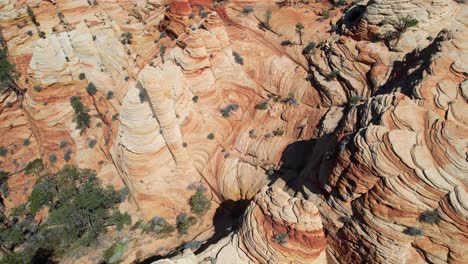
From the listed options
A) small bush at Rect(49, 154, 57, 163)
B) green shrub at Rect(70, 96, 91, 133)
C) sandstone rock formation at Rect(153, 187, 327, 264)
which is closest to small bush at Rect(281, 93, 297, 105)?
sandstone rock formation at Rect(153, 187, 327, 264)

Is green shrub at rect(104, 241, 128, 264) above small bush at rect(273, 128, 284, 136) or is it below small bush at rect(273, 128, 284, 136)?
below

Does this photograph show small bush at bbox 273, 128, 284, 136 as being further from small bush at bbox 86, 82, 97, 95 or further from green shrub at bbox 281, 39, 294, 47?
small bush at bbox 86, 82, 97, 95

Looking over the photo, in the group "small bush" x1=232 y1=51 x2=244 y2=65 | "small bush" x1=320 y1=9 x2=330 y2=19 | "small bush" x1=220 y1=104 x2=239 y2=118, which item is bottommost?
"small bush" x1=220 y1=104 x2=239 y2=118

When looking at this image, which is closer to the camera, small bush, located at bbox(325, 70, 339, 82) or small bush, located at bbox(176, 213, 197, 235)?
small bush, located at bbox(325, 70, 339, 82)

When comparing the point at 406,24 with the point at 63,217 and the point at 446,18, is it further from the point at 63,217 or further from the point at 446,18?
the point at 63,217

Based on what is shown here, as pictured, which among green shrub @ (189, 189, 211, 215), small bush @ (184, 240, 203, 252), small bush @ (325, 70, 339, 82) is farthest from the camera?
green shrub @ (189, 189, 211, 215)

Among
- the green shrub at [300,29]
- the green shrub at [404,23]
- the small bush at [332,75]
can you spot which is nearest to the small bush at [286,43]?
the green shrub at [300,29]

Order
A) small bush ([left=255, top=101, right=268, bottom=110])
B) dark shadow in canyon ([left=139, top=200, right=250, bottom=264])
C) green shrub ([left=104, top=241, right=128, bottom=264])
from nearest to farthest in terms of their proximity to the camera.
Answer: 1. dark shadow in canyon ([left=139, top=200, right=250, bottom=264])
2. green shrub ([left=104, top=241, right=128, bottom=264])
3. small bush ([left=255, top=101, right=268, bottom=110])
